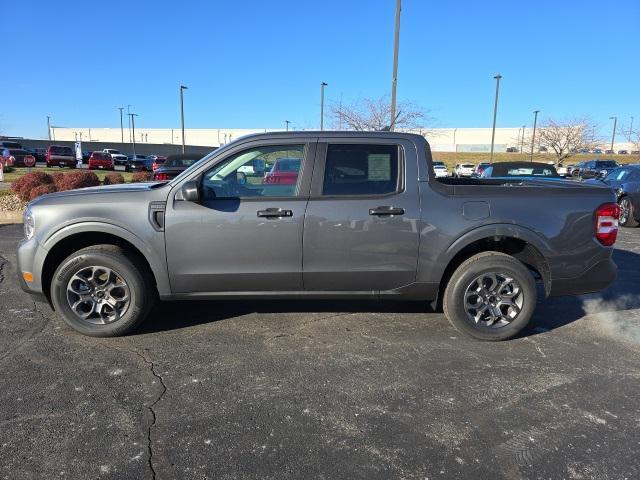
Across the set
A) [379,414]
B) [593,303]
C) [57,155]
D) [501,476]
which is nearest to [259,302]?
[379,414]

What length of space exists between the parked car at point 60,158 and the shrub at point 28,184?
27190 millimetres

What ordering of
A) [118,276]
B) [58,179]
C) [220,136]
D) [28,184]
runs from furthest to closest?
[220,136] → [58,179] → [28,184] → [118,276]

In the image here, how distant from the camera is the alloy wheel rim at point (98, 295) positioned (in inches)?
164

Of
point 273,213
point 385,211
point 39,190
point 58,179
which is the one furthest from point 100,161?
point 385,211

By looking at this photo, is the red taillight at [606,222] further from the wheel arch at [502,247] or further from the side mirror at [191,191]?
the side mirror at [191,191]

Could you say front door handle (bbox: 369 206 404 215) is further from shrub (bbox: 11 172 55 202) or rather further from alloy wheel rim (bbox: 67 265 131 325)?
shrub (bbox: 11 172 55 202)

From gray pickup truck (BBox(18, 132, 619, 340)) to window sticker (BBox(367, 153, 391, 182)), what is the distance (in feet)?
0.04

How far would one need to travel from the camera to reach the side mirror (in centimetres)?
390

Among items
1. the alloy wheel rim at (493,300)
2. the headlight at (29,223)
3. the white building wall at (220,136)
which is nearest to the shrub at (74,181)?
the headlight at (29,223)

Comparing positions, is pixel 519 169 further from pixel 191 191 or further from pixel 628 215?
pixel 191 191

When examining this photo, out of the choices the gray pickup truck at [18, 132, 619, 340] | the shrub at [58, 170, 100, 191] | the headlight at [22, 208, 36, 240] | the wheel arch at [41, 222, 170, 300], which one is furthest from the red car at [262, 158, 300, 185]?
the shrub at [58, 170, 100, 191]

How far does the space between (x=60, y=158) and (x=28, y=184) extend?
27904 mm

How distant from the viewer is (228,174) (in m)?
4.15

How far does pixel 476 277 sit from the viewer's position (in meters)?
4.18
